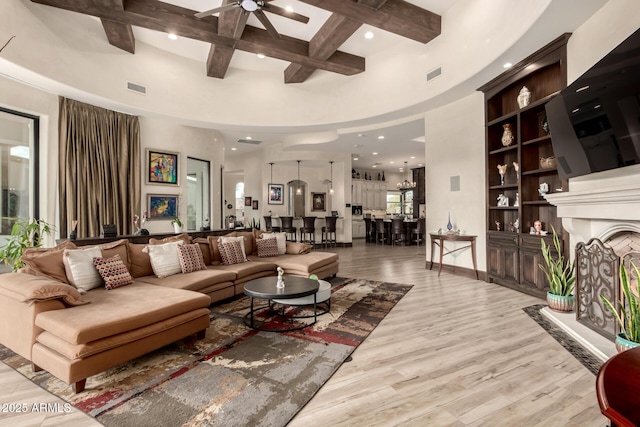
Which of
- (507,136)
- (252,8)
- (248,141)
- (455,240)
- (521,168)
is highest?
(252,8)

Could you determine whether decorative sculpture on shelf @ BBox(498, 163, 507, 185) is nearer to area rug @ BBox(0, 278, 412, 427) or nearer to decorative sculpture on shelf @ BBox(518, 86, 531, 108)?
decorative sculpture on shelf @ BBox(518, 86, 531, 108)

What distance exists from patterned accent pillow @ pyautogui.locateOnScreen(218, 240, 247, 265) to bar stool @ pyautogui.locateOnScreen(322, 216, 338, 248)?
5.58 metres

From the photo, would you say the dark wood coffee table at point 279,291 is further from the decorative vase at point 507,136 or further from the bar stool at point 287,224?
the bar stool at point 287,224

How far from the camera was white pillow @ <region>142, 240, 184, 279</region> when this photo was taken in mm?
3766

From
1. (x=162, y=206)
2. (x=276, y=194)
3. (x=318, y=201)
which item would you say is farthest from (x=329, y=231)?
(x=162, y=206)

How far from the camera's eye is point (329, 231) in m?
10.4

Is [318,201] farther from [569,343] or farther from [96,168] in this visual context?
[569,343]

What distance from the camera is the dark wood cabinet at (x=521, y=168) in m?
4.23

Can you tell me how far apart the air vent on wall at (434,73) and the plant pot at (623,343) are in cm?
445

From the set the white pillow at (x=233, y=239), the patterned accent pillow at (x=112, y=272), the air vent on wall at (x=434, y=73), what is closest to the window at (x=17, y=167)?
the patterned accent pillow at (x=112, y=272)

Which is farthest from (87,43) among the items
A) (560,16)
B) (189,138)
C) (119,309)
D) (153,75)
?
(560,16)

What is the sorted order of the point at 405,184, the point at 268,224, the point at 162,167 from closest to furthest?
the point at 162,167 → the point at 268,224 → the point at 405,184

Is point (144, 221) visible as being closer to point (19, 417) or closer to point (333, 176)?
Answer: point (19, 417)

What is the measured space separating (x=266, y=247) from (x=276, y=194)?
19.7ft
